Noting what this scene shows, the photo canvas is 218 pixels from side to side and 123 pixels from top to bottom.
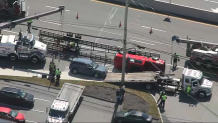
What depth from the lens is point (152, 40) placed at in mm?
52656

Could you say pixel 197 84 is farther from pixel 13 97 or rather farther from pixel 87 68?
pixel 13 97

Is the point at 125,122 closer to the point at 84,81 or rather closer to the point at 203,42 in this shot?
the point at 84,81

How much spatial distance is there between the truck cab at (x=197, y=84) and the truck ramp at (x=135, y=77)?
2.83m

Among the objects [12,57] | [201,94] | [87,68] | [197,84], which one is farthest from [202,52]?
[12,57]

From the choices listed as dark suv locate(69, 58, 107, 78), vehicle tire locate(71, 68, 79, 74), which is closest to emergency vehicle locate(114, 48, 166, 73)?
dark suv locate(69, 58, 107, 78)

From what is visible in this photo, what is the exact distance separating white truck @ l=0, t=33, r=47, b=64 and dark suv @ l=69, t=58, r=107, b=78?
11.3ft

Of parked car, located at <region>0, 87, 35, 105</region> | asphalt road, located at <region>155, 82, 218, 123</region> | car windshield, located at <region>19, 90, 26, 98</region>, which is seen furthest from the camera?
asphalt road, located at <region>155, 82, 218, 123</region>

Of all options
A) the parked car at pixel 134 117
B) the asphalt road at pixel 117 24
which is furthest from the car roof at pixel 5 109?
the asphalt road at pixel 117 24

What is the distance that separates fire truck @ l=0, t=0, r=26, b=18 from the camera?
54438 millimetres

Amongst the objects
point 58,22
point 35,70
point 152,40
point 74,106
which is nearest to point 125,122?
point 74,106

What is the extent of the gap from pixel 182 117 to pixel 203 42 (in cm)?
1028

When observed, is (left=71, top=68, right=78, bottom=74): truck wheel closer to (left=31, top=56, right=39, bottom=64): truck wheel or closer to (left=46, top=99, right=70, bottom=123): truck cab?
(left=31, top=56, right=39, bottom=64): truck wheel

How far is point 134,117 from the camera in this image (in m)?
39.1

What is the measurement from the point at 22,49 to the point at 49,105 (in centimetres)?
813
